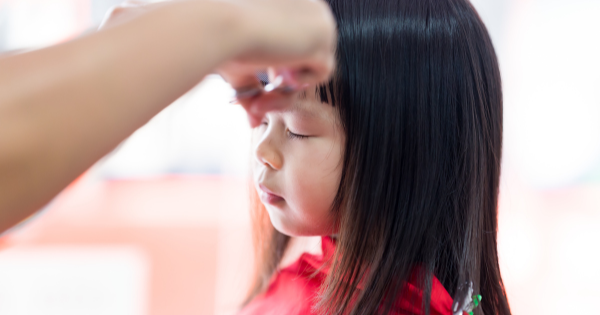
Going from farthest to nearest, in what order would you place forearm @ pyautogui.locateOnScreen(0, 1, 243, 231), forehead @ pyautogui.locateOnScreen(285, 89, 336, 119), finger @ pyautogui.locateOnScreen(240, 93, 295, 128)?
forehead @ pyautogui.locateOnScreen(285, 89, 336, 119), finger @ pyautogui.locateOnScreen(240, 93, 295, 128), forearm @ pyautogui.locateOnScreen(0, 1, 243, 231)

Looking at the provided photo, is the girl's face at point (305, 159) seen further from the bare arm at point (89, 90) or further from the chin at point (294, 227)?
the bare arm at point (89, 90)

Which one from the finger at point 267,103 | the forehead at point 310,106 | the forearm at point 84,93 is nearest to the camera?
the forearm at point 84,93

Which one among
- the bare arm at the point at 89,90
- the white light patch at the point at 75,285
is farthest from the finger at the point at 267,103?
the white light patch at the point at 75,285

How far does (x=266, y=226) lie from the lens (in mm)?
900

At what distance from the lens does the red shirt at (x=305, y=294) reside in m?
0.56

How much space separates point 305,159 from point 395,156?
0.34ft

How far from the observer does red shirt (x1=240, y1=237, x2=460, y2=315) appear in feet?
1.83

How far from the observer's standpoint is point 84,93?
22cm

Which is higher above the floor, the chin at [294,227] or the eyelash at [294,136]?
the eyelash at [294,136]

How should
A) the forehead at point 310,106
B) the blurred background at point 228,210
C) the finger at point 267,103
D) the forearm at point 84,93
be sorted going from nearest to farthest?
the forearm at point 84,93 < the finger at point 267,103 < the forehead at point 310,106 < the blurred background at point 228,210

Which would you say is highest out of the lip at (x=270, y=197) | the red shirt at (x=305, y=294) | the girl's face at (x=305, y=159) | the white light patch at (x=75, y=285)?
the girl's face at (x=305, y=159)

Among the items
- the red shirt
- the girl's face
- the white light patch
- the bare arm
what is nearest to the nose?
the girl's face

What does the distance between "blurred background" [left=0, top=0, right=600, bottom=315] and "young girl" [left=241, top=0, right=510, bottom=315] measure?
33.6 inches

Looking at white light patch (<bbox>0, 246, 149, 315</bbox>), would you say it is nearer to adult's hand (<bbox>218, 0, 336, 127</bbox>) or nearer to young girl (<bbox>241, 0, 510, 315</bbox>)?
young girl (<bbox>241, 0, 510, 315</bbox>)
